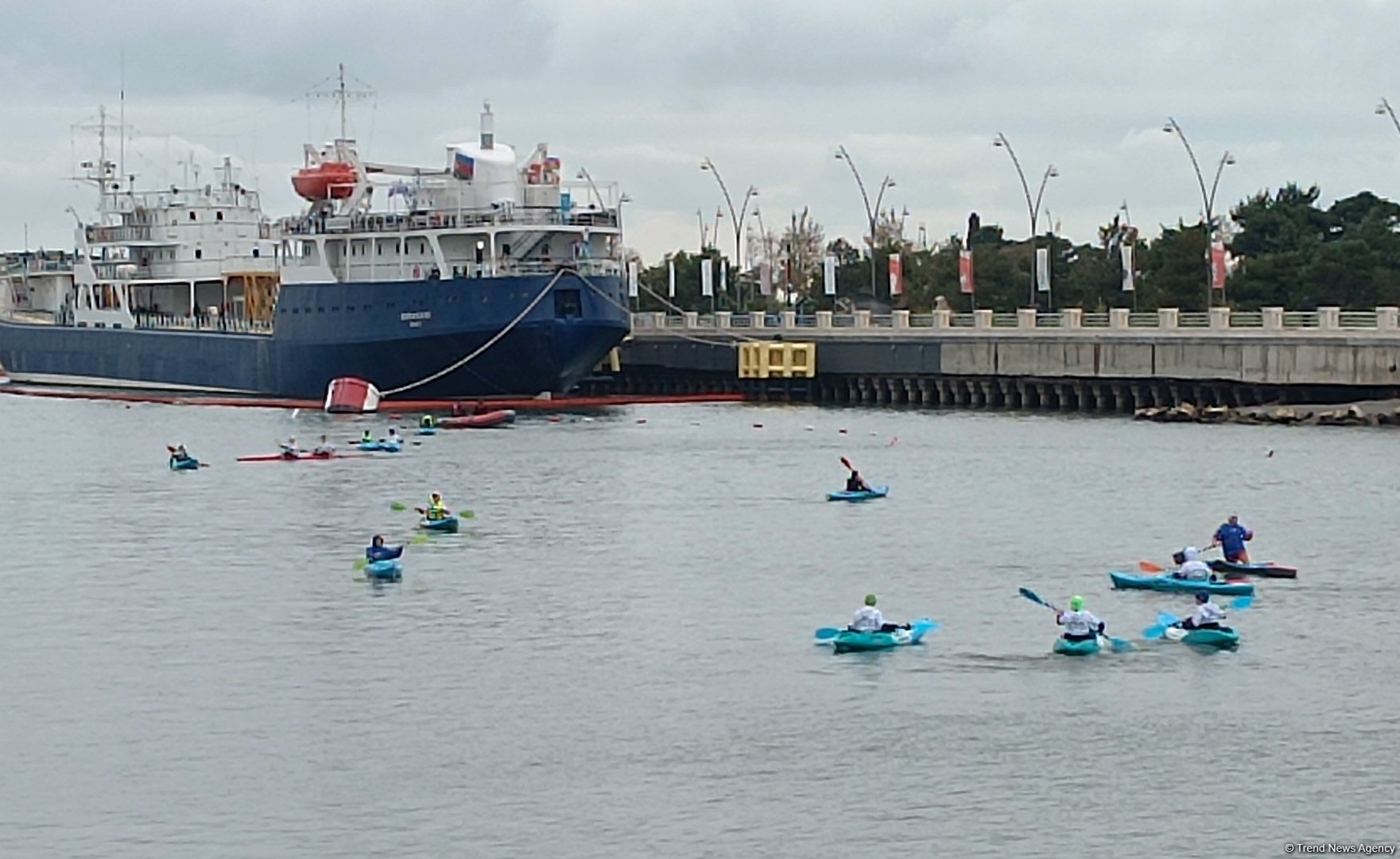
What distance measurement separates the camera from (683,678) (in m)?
46.8

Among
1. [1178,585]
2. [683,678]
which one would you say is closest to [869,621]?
[683,678]

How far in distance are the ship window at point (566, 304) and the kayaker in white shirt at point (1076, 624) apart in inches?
2711

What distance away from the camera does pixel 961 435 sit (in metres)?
103

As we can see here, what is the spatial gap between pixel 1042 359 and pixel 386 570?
59.2 metres

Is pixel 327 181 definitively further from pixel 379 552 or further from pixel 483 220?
pixel 379 552

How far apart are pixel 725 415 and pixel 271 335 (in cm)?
2565

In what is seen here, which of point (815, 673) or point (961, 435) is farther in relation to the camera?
point (961, 435)

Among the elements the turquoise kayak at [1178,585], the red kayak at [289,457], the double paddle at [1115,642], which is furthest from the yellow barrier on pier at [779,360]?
the double paddle at [1115,642]

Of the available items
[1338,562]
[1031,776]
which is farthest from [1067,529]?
[1031,776]

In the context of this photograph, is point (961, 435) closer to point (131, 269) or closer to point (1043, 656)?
point (1043, 656)

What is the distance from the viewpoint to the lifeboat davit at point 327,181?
128 m

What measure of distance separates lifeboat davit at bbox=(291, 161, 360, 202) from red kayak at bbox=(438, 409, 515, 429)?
18.8 metres

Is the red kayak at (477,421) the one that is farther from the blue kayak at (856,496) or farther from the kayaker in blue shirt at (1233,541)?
the kayaker in blue shirt at (1233,541)

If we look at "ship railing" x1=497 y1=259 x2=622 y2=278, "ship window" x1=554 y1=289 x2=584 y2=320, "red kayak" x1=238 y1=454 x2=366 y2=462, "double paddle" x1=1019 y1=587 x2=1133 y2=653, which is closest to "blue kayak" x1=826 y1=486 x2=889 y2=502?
"red kayak" x1=238 y1=454 x2=366 y2=462
